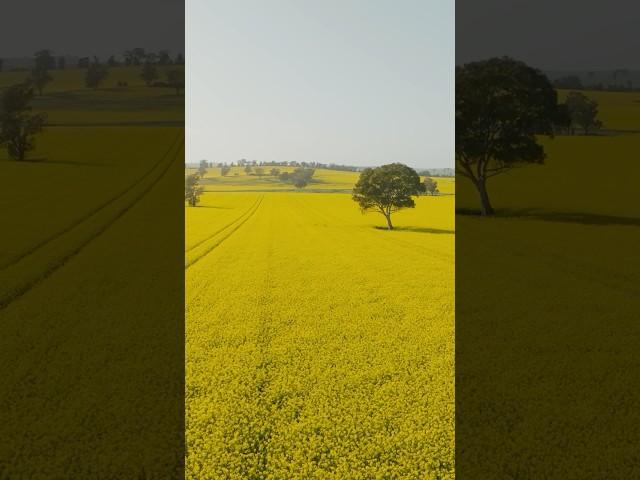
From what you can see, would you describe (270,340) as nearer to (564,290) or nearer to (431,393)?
(431,393)

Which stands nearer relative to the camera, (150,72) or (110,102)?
(150,72)

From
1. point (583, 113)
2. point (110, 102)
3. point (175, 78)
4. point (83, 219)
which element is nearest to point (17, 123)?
point (175, 78)

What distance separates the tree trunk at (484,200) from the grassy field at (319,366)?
957 centimetres

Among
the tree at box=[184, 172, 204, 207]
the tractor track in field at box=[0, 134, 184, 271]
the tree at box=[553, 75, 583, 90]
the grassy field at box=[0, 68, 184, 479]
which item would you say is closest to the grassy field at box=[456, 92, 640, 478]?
the grassy field at box=[0, 68, 184, 479]

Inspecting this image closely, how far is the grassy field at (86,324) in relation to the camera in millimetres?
11656

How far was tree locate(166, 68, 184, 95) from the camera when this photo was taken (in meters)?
93.2

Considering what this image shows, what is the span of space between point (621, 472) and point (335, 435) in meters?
5.40

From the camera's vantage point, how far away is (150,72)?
95.4m

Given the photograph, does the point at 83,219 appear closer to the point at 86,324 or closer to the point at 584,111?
the point at 86,324

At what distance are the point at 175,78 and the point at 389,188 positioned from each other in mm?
53063

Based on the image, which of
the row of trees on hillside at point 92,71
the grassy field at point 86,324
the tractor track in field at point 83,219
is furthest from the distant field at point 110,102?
the grassy field at point 86,324

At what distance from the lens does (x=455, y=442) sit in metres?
11.6

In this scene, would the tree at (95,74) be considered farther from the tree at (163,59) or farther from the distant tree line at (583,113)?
the distant tree line at (583,113)

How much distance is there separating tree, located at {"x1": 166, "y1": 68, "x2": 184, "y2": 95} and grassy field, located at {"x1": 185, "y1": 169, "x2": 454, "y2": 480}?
2468 inches
